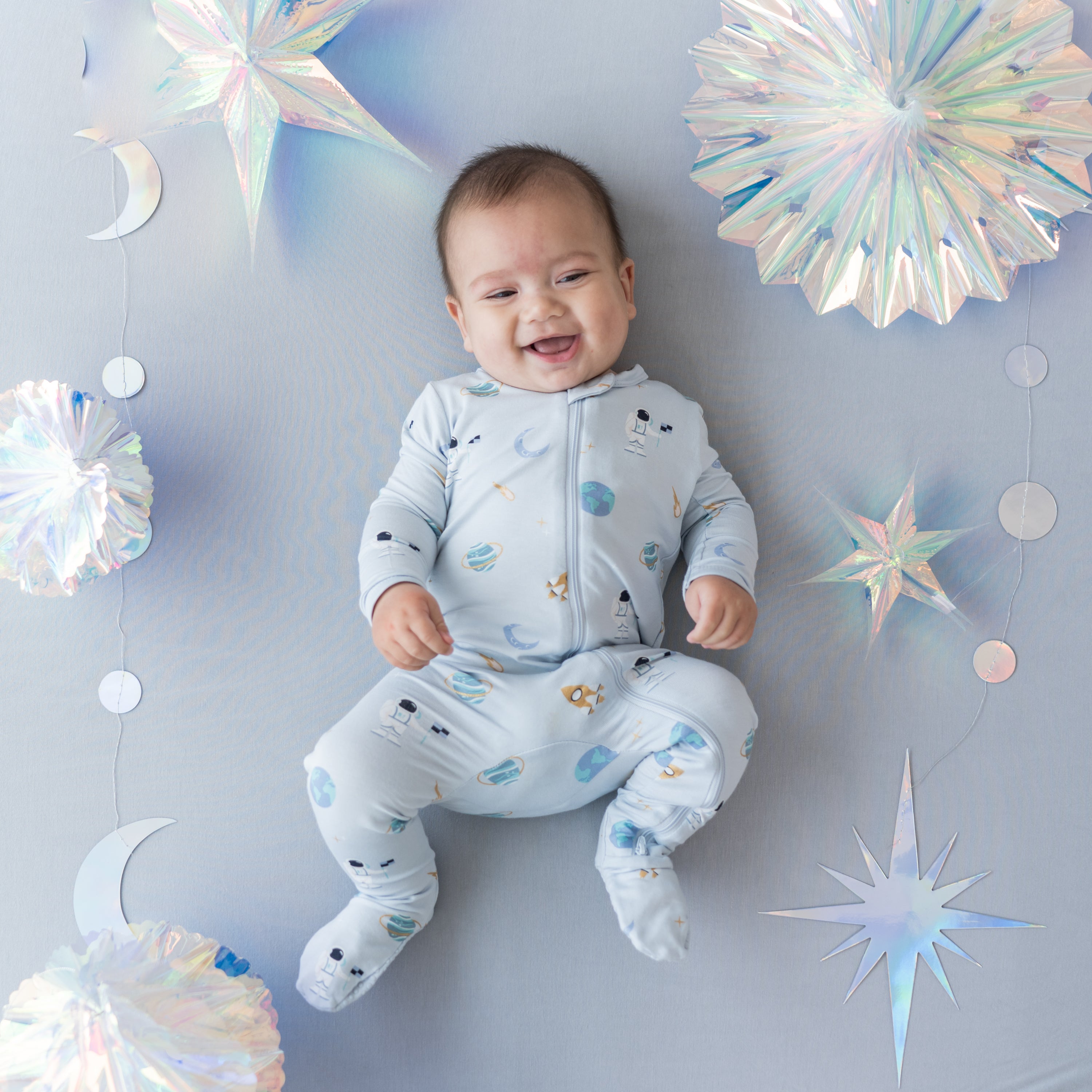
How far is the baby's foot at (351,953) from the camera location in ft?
3.28

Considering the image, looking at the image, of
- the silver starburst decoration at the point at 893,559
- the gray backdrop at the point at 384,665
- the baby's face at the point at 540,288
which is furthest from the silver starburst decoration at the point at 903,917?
the baby's face at the point at 540,288

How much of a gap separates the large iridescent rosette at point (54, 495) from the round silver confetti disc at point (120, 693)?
0.14m

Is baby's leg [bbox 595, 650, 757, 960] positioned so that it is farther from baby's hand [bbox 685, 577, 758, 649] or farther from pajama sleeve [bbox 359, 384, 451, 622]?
pajama sleeve [bbox 359, 384, 451, 622]

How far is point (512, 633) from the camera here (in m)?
1.04

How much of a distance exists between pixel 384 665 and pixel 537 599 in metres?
0.23

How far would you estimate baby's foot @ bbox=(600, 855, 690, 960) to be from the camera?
1012 mm

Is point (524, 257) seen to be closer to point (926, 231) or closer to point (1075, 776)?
point (926, 231)

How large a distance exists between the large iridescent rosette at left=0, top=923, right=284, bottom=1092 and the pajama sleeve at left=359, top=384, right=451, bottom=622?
408 mm

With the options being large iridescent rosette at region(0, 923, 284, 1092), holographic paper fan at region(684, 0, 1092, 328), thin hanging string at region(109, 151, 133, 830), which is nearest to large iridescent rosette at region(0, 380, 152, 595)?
thin hanging string at region(109, 151, 133, 830)

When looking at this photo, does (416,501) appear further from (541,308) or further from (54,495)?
(54,495)

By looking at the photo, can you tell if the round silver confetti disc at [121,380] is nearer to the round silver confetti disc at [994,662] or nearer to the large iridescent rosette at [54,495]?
the large iridescent rosette at [54,495]

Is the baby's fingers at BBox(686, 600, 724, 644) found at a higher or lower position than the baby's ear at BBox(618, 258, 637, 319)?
lower

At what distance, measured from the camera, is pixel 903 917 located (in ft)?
3.71

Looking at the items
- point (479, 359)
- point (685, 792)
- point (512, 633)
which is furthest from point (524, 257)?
point (685, 792)
